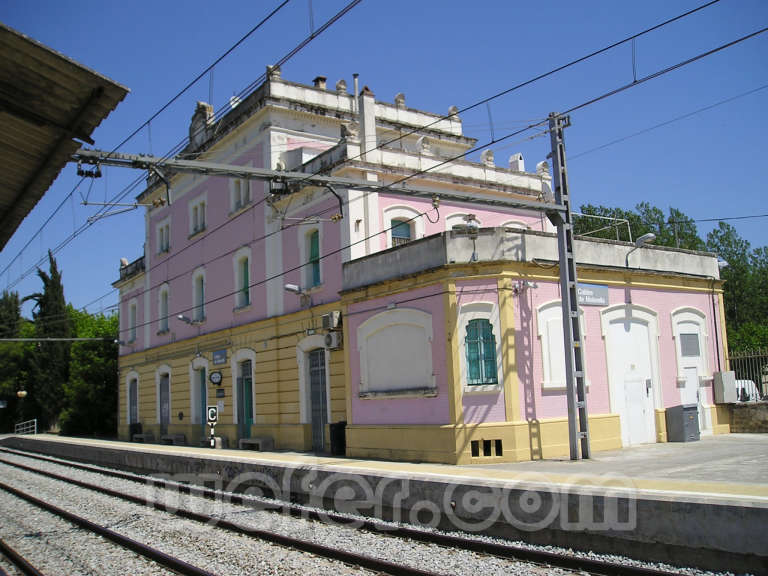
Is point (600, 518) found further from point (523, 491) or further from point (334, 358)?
point (334, 358)

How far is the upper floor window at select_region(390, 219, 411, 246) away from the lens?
68.2 feet

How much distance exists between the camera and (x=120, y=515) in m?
13.1

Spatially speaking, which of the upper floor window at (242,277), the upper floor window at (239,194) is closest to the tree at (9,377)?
the upper floor window at (242,277)

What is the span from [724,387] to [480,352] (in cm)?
891

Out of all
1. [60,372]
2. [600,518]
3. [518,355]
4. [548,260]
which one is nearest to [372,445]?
[518,355]

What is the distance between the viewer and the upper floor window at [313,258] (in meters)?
21.8

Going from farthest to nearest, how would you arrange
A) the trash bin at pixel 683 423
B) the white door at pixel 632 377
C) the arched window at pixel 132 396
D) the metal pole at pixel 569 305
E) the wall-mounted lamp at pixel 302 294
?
the arched window at pixel 132 396 < the wall-mounted lamp at pixel 302 294 < the trash bin at pixel 683 423 < the white door at pixel 632 377 < the metal pole at pixel 569 305

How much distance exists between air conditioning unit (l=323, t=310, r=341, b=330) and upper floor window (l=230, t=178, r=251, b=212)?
7097 mm

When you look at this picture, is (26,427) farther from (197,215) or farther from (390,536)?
(390,536)

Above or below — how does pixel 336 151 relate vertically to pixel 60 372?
above

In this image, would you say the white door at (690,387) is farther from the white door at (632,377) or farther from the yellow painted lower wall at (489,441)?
the yellow painted lower wall at (489,441)

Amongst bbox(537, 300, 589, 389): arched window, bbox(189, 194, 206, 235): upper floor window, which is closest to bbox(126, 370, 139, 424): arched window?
bbox(189, 194, 206, 235): upper floor window

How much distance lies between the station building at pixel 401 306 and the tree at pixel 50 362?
24.5 meters

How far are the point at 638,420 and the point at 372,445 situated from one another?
7.10 metres
